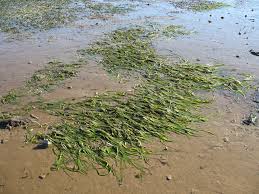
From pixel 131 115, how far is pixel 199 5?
1082cm

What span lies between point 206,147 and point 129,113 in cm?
152

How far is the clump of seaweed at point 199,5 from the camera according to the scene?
1529 centimetres

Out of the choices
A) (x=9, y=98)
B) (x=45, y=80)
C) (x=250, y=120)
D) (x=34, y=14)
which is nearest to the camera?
(x=250, y=120)

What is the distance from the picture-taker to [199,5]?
624 inches

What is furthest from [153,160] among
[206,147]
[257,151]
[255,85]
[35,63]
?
[35,63]

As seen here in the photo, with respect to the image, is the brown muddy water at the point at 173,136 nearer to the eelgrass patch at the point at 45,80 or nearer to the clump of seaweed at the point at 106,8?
the eelgrass patch at the point at 45,80

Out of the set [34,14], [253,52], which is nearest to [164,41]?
[253,52]

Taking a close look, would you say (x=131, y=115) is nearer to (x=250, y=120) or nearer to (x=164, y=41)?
(x=250, y=120)

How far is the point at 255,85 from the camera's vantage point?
7.87m

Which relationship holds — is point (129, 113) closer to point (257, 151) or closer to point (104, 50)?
point (257, 151)

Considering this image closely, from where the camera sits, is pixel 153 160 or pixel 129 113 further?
pixel 129 113

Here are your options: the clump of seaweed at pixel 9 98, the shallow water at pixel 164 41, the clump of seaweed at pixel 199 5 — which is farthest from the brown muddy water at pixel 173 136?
the clump of seaweed at pixel 199 5

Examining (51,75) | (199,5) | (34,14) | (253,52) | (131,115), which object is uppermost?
(199,5)

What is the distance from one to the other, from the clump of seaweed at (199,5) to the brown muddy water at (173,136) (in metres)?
3.31
